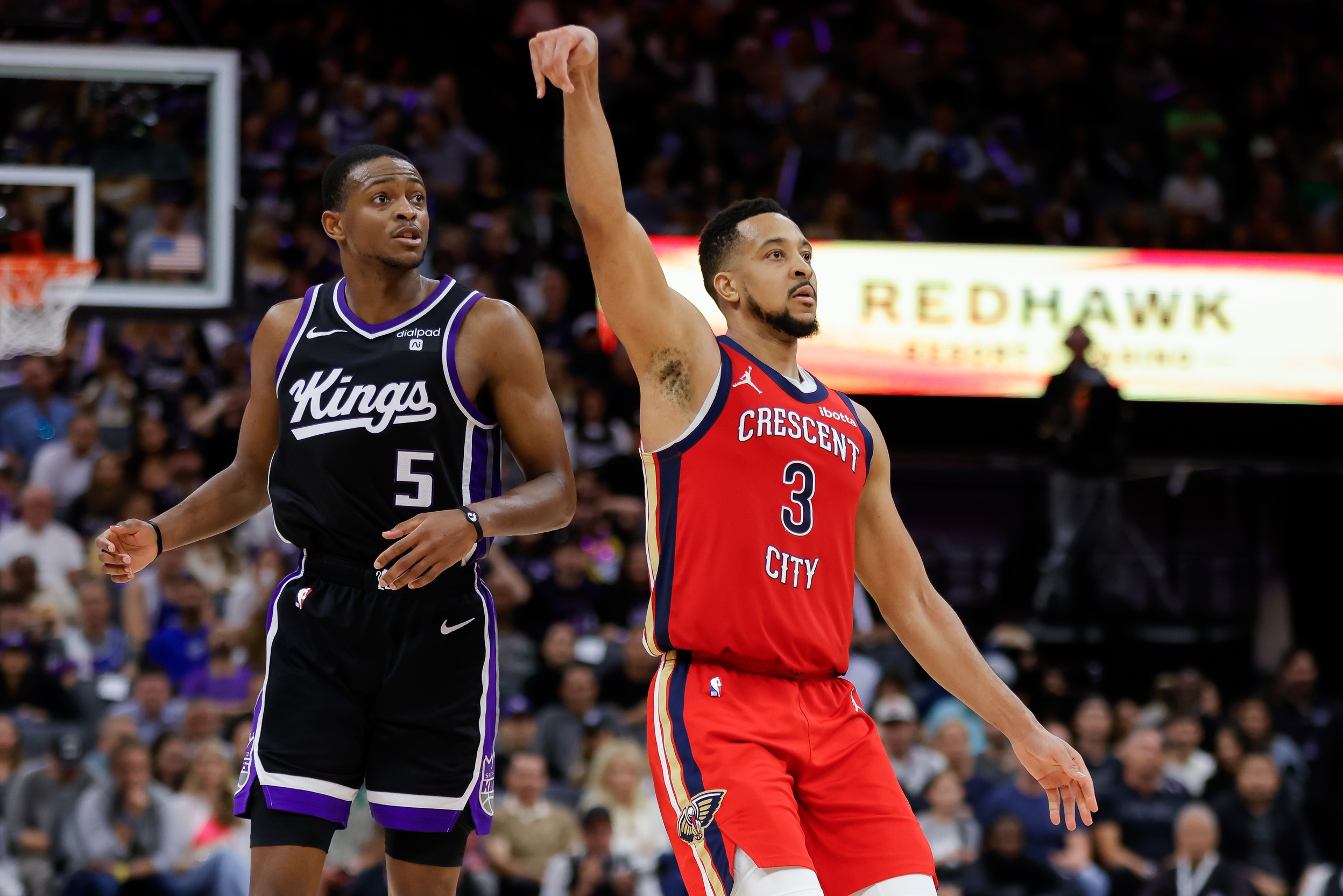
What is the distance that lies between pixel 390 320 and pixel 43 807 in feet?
19.0

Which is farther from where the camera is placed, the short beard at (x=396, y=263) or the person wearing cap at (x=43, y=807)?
the person wearing cap at (x=43, y=807)

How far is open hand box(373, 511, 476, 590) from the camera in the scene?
3.84 meters

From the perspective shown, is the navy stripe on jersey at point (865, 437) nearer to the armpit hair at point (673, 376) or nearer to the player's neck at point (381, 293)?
the armpit hair at point (673, 376)

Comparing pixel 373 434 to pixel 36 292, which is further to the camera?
pixel 36 292

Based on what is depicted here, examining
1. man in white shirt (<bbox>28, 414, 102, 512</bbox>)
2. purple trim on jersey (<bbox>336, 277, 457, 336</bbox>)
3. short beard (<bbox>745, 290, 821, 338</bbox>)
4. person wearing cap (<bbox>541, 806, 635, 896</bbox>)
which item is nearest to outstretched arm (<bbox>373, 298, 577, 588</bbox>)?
purple trim on jersey (<bbox>336, 277, 457, 336</bbox>)

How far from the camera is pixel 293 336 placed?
14.5 feet

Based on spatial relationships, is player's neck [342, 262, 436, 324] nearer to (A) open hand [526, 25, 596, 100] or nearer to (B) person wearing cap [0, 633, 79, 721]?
(A) open hand [526, 25, 596, 100]

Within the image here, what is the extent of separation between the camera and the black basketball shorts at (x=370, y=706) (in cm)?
415

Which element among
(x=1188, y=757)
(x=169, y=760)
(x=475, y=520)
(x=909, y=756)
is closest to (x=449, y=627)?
(x=475, y=520)

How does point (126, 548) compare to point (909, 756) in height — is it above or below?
above

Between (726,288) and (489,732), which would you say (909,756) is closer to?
(489,732)

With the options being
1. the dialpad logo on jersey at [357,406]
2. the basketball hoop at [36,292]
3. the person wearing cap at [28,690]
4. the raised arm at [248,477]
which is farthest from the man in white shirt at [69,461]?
the dialpad logo on jersey at [357,406]

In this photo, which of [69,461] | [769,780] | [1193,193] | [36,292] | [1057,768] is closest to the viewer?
[769,780]

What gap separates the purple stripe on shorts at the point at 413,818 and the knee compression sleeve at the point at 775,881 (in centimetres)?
92
